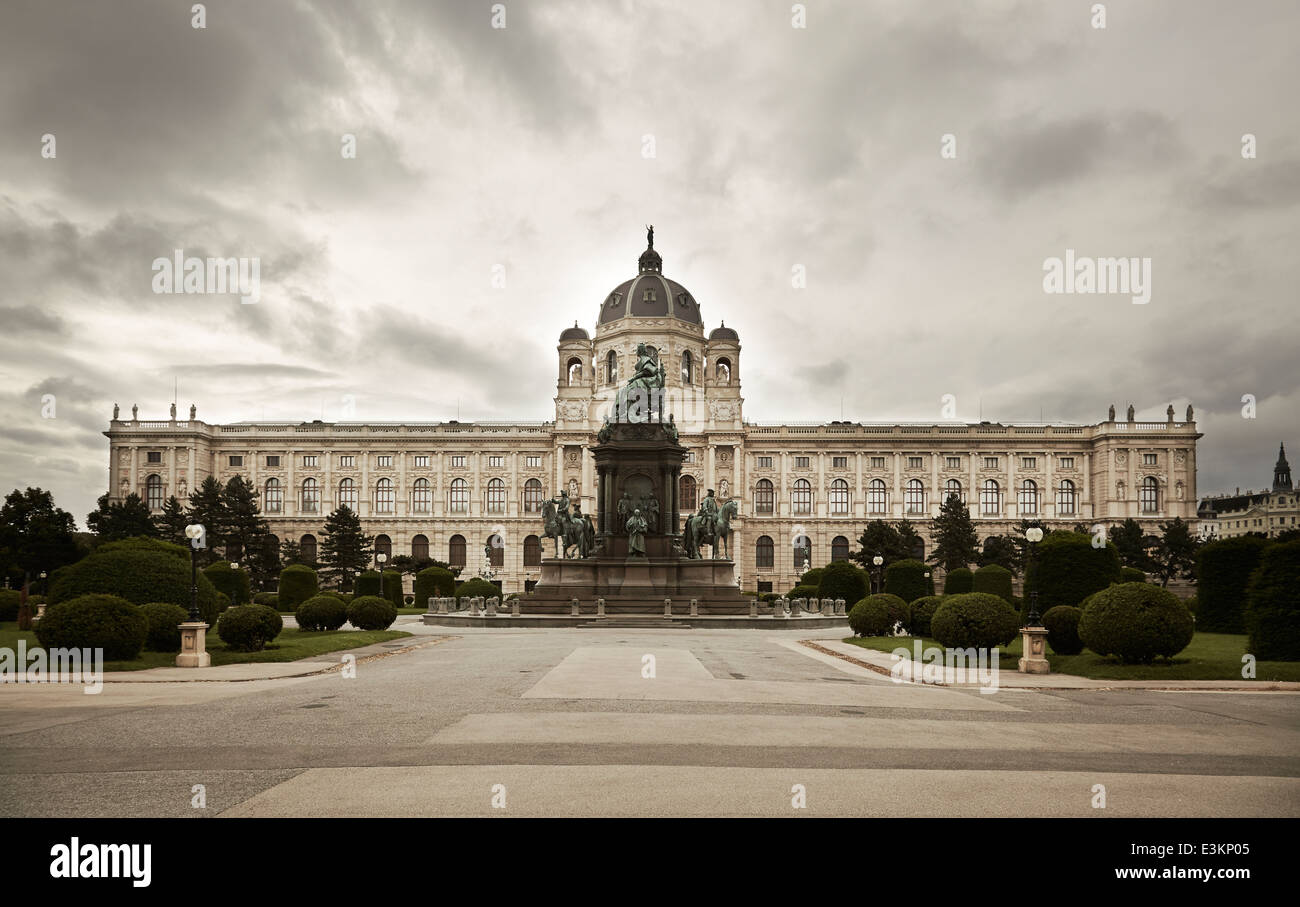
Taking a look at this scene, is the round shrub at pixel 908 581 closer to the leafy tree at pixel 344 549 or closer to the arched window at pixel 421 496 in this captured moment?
the leafy tree at pixel 344 549

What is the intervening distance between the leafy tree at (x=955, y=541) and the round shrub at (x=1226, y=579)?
183 ft

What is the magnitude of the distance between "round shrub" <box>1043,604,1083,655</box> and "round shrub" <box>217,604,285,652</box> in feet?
60.0

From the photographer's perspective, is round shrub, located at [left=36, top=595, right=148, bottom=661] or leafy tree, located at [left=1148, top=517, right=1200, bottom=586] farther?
leafy tree, located at [left=1148, top=517, right=1200, bottom=586]

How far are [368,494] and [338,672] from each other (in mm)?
Result: 89109

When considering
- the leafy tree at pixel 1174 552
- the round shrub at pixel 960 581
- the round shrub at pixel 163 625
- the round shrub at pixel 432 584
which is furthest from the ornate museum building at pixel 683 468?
the round shrub at pixel 163 625

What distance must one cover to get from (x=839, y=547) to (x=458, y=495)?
136 ft

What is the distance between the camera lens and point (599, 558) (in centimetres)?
4194

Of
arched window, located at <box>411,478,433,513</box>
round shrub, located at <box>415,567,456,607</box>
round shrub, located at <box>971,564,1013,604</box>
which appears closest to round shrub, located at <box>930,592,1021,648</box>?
round shrub, located at <box>971,564,1013,604</box>

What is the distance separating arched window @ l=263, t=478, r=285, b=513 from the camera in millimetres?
105312

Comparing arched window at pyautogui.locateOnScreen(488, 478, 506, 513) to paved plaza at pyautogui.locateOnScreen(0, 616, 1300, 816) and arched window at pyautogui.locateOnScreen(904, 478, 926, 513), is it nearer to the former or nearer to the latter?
arched window at pyautogui.locateOnScreen(904, 478, 926, 513)
